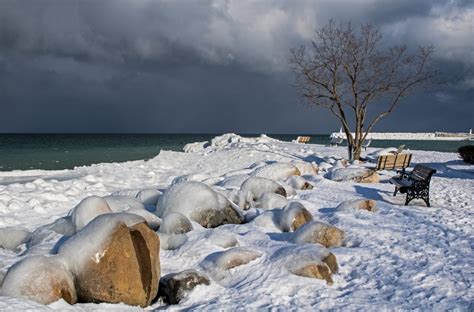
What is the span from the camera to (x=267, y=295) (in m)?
5.16

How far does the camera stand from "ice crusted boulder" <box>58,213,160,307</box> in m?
5.02

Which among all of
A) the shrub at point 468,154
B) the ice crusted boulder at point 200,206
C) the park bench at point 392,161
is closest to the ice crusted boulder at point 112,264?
the ice crusted boulder at point 200,206

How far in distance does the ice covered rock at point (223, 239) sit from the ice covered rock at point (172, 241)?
1.53 feet

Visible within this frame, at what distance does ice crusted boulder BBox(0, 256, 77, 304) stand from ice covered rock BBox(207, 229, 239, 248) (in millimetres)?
2471

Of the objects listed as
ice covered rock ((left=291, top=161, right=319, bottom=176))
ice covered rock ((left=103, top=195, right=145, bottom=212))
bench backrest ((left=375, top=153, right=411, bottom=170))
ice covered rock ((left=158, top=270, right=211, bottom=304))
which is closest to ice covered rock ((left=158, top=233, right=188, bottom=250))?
ice covered rock ((left=158, top=270, right=211, bottom=304))

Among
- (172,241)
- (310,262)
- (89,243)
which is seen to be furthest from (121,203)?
(310,262)

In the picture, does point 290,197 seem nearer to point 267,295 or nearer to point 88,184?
point 267,295

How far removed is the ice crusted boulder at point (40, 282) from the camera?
4.52 m

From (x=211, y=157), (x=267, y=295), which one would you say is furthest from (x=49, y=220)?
(x=211, y=157)

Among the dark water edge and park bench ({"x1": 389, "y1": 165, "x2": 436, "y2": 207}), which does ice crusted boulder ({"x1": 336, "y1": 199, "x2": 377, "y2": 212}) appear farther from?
the dark water edge

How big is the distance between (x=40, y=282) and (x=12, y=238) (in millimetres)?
3481

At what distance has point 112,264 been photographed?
5.09 m

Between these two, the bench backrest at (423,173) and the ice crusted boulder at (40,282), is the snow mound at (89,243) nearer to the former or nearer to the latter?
the ice crusted boulder at (40,282)

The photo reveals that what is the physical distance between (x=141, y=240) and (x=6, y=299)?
6.11ft
